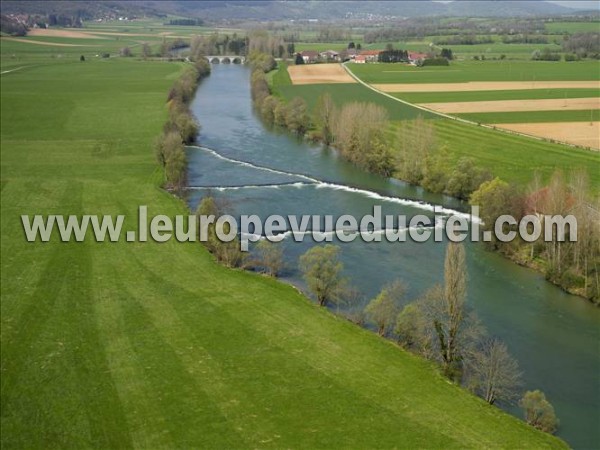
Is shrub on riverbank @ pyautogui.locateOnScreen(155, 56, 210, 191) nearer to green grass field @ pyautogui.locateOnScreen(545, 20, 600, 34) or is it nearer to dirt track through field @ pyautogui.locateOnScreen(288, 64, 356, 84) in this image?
dirt track through field @ pyautogui.locateOnScreen(288, 64, 356, 84)

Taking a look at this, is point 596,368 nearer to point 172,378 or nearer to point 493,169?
point 172,378

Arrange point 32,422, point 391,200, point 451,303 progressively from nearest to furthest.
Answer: point 32,422 → point 451,303 → point 391,200

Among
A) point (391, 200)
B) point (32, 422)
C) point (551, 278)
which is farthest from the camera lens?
point (391, 200)

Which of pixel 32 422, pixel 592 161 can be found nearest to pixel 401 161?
pixel 592 161

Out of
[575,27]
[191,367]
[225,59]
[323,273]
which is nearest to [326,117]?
[323,273]

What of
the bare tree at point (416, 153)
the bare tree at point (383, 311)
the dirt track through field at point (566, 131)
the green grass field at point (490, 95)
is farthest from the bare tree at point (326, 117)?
the bare tree at point (383, 311)

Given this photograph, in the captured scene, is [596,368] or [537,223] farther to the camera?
[537,223]

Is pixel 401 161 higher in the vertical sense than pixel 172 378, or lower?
higher

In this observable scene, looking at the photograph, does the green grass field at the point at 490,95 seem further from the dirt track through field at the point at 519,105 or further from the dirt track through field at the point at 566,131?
the dirt track through field at the point at 566,131
